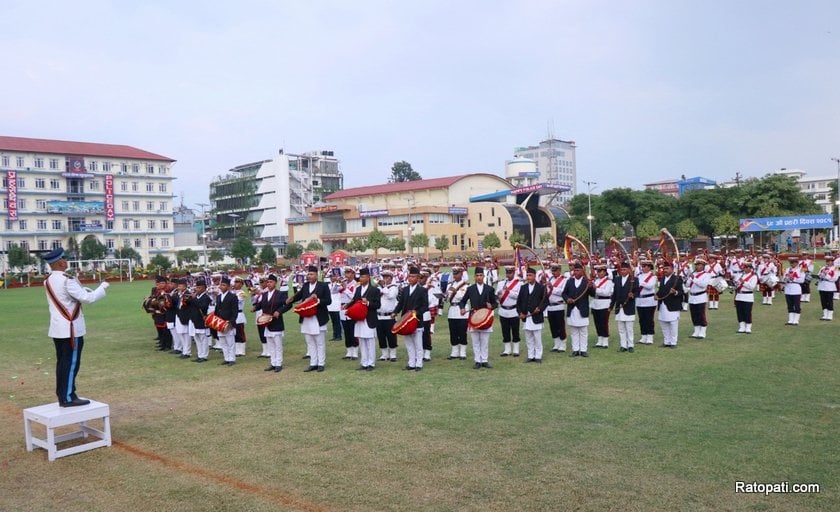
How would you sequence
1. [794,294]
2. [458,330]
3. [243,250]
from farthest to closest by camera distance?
1. [243,250]
2. [794,294]
3. [458,330]

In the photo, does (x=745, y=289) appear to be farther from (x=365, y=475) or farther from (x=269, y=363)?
(x=365, y=475)

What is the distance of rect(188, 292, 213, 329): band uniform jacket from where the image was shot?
504 inches

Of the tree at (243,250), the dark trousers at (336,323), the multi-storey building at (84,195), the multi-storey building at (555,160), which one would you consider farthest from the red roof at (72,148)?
the multi-storey building at (555,160)

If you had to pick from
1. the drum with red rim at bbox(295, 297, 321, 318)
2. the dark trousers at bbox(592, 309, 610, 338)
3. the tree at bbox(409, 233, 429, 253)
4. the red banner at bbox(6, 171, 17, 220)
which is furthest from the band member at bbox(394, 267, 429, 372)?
the red banner at bbox(6, 171, 17, 220)

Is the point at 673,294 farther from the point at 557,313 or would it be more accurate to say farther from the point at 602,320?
the point at 557,313

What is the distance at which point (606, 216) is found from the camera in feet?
202

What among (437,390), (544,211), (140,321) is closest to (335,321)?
(437,390)

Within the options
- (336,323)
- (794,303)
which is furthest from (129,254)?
(794,303)

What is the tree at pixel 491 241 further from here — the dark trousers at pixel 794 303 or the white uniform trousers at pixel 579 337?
the white uniform trousers at pixel 579 337

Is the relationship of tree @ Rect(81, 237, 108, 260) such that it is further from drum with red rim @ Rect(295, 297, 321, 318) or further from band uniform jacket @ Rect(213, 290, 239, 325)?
drum with red rim @ Rect(295, 297, 321, 318)

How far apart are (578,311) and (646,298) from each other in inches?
76.7

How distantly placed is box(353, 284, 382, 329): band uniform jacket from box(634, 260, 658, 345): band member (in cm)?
537

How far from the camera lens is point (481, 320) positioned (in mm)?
10922

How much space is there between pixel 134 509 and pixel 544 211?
71622mm
